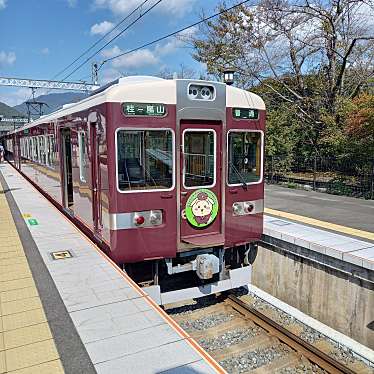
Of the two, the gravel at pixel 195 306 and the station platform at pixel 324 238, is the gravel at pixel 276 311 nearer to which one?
the gravel at pixel 195 306

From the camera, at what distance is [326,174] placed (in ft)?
45.4

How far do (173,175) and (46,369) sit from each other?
2.98 metres

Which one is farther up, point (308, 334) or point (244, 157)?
point (244, 157)

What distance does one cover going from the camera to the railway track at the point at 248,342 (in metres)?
4.88

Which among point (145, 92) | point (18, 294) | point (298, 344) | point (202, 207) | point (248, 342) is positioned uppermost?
point (145, 92)

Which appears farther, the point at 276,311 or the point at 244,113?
the point at 276,311

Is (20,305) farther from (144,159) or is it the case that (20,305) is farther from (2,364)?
(144,159)

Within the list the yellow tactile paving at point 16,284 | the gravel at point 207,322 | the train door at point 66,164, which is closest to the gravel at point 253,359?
the gravel at point 207,322

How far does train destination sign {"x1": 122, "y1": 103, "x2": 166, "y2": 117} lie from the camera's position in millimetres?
4957

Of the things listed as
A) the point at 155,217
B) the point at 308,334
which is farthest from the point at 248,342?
the point at 155,217

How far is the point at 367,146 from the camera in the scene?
39.8 feet

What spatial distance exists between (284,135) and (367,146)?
4819 mm

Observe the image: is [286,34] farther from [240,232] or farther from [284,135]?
[240,232]

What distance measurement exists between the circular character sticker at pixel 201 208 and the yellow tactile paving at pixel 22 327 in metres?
2.34
